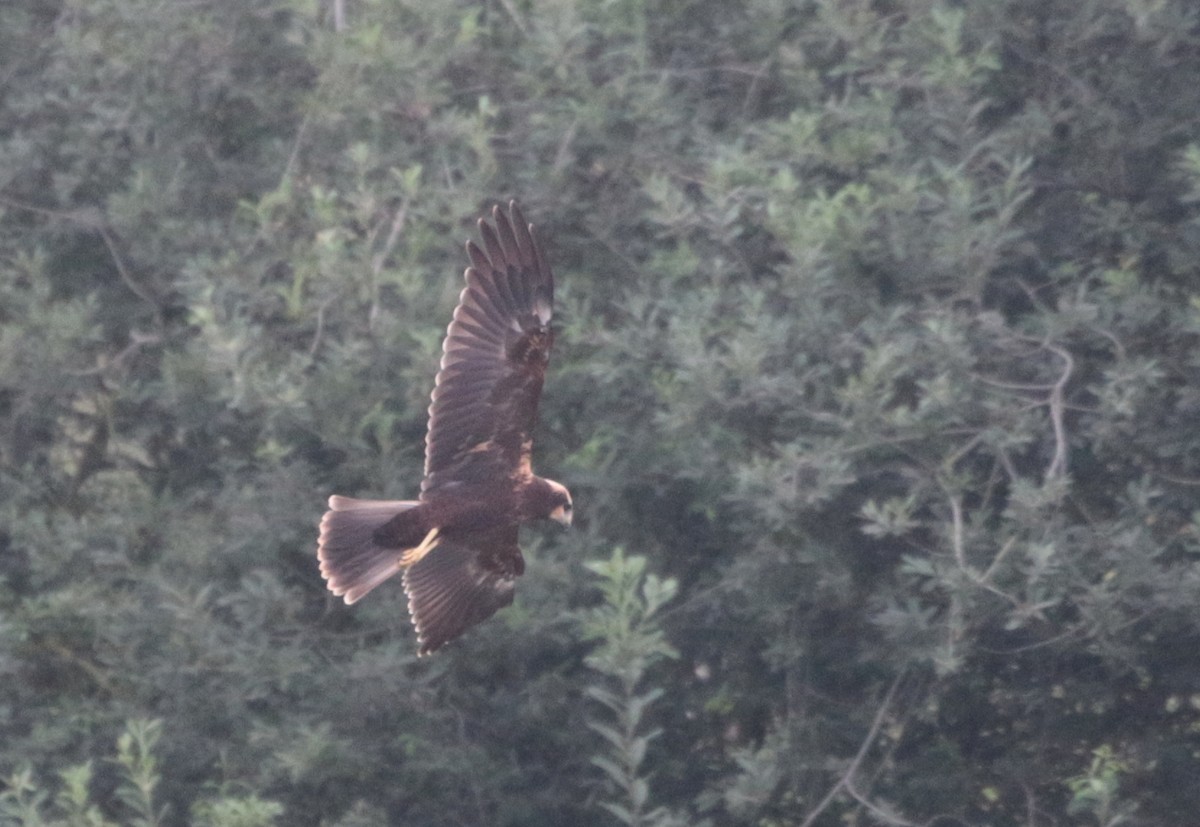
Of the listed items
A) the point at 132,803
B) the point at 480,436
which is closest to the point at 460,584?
the point at 480,436

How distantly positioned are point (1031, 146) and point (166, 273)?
9.57ft

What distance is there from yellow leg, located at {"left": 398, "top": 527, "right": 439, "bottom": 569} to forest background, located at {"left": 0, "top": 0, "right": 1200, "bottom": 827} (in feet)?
1.64

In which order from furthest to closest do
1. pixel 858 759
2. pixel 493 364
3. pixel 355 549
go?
pixel 858 759, pixel 355 549, pixel 493 364

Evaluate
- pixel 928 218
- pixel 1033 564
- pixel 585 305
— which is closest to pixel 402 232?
pixel 585 305

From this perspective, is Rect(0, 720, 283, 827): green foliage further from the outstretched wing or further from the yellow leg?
the outstretched wing

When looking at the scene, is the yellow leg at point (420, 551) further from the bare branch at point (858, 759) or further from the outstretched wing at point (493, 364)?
the bare branch at point (858, 759)

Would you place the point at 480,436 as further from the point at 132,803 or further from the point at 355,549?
the point at 132,803

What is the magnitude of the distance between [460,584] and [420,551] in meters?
0.28

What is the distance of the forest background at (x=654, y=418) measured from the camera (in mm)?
6348

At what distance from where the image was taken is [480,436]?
5.93 metres

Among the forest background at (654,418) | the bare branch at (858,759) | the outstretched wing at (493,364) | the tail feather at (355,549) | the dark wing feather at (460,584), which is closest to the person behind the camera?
the outstretched wing at (493,364)

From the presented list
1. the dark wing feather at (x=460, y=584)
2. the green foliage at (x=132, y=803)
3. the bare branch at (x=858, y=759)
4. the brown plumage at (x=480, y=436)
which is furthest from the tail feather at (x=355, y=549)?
the bare branch at (x=858, y=759)

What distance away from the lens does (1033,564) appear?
6109mm

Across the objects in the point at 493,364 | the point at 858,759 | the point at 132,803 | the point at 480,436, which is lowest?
the point at 858,759
